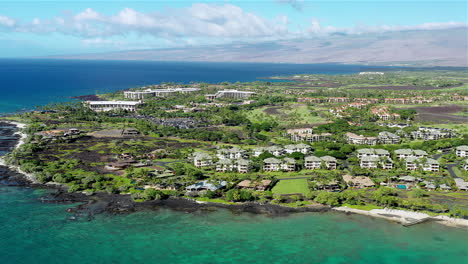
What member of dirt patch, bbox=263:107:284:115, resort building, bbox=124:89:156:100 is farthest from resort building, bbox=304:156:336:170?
resort building, bbox=124:89:156:100

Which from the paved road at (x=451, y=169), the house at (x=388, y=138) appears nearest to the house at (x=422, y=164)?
the paved road at (x=451, y=169)

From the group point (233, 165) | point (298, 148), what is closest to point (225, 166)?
point (233, 165)

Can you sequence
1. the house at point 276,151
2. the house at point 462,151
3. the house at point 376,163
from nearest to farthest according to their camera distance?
the house at point 376,163 < the house at point 462,151 < the house at point 276,151

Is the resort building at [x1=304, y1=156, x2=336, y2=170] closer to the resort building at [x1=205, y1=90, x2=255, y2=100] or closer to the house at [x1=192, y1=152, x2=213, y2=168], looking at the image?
the house at [x1=192, y1=152, x2=213, y2=168]

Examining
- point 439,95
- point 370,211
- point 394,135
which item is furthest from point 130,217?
point 439,95

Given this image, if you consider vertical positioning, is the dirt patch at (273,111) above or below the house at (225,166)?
above

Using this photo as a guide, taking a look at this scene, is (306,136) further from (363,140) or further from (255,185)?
(255,185)

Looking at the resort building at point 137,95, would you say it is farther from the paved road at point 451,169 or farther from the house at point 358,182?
the paved road at point 451,169
